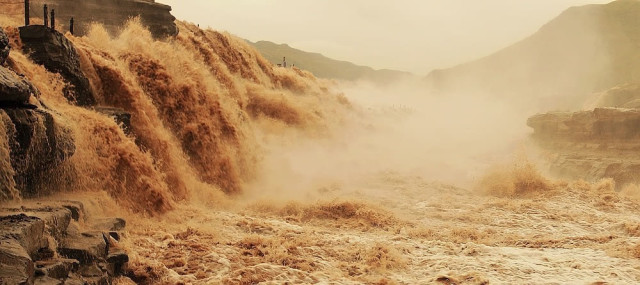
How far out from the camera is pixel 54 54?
8.64 m

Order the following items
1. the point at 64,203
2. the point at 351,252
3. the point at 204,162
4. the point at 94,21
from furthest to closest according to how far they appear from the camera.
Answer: the point at 94,21 → the point at 204,162 → the point at 351,252 → the point at 64,203

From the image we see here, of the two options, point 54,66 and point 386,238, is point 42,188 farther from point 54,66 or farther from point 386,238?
point 386,238

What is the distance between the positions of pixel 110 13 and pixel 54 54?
6392 mm

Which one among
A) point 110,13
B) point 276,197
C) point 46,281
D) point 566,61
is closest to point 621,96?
point 276,197

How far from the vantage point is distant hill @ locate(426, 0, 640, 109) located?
52125mm

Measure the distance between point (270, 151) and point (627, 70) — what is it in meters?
50.5

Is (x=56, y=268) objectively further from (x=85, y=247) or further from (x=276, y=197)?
(x=276, y=197)

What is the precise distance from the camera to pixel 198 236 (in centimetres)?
713

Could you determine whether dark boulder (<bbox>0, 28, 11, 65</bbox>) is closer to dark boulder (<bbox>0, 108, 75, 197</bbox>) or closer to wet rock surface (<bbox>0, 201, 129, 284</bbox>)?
dark boulder (<bbox>0, 108, 75, 197</bbox>)

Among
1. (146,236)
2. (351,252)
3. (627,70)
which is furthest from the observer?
(627,70)

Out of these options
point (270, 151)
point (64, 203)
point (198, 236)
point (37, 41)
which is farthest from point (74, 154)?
point (270, 151)

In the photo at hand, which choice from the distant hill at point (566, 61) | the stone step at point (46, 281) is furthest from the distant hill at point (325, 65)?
the stone step at point (46, 281)

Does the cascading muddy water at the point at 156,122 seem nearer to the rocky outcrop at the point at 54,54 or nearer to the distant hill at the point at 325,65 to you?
the rocky outcrop at the point at 54,54

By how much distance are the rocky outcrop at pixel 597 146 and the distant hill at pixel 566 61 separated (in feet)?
100.0
